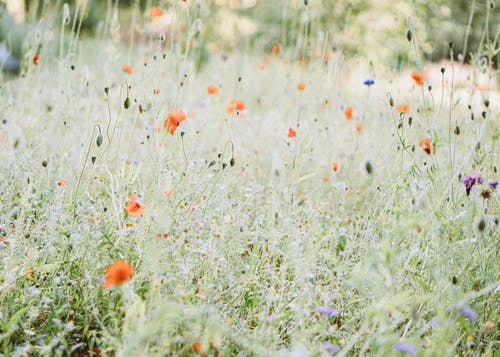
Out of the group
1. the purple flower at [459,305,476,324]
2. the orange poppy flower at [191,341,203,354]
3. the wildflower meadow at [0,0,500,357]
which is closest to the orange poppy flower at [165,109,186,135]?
the wildflower meadow at [0,0,500,357]

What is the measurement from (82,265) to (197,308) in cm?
44

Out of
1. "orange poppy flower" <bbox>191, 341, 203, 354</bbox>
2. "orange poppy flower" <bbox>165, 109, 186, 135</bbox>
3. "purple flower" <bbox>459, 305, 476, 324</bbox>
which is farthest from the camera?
"orange poppy flower" <bbox>165, 109, 186, 135</bbox>

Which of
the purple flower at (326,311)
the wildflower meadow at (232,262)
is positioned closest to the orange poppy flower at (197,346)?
the wildflower meadow at (232,262)

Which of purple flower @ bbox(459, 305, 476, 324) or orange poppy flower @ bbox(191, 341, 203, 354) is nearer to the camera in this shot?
orange poppy flower @ bbox(191, 341, 203, 354)

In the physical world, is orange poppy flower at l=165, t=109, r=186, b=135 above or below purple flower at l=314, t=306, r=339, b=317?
above

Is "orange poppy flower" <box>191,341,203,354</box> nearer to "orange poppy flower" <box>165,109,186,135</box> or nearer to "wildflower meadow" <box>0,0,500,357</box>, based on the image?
"wildflower meadow" <box>0,0,500,357</box>

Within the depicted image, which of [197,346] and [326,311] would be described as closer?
[197,346]

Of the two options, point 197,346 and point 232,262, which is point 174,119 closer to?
point 232,262

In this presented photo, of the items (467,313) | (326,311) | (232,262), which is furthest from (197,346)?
(467,313)

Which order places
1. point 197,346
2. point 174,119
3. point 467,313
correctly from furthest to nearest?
point 174,119, point 467,313, point 197,346

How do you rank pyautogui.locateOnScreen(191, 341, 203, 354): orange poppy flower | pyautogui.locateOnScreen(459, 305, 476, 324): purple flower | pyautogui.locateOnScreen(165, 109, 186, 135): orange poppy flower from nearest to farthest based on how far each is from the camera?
pyautogui.locateOnScreen(191, 341, 203, 354): orange poppy flower → pyautogui.locateOnScreen(459, 305, 476, 324): purple flower → pyautogui.locateOnScreen(165, 109, 186, 135): orange poppy flower

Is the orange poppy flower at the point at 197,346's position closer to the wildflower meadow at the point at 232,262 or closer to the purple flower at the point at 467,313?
the wildflower meadow at the point at 232,262

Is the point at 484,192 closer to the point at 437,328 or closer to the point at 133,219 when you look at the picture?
the point at 437,328

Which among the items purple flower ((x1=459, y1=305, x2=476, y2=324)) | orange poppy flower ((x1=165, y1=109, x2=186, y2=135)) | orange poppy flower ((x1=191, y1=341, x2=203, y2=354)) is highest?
orange poppy flower ((x1=165, y1=109, x2=186, y2=135))
